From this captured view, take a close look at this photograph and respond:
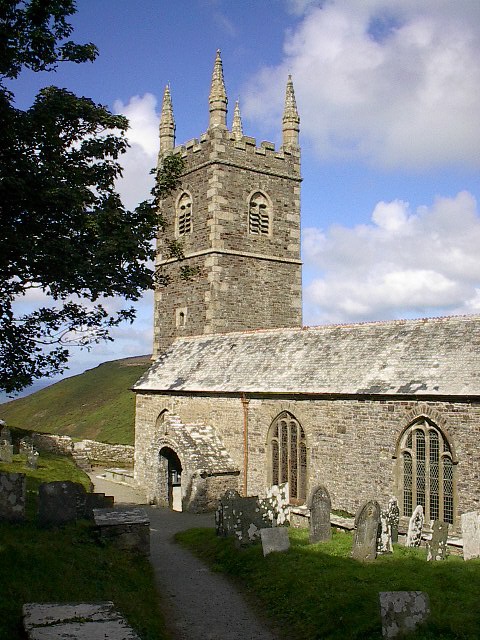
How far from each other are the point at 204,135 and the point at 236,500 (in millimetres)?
21781

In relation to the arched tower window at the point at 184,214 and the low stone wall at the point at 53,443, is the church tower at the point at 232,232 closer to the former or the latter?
the arched tower window at the point at 184,214

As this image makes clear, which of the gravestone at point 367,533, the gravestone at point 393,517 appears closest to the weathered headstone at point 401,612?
the gravestone at point 367,533

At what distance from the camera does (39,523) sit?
1288 centimetres

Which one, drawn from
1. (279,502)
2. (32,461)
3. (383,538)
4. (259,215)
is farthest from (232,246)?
(383,538)

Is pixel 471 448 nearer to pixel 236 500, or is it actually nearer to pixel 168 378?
pixel 236 500

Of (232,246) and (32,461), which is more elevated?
(232,246)

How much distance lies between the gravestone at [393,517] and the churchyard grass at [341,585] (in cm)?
79

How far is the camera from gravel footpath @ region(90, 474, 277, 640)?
422 inches

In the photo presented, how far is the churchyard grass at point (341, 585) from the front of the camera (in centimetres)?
960

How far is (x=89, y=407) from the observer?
6388cm

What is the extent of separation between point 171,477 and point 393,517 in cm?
1198

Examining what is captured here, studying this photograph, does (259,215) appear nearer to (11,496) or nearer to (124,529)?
(124,529)

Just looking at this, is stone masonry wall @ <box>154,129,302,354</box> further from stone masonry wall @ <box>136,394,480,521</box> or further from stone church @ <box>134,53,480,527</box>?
stone masonry wall @ <box>136,394,480,521</box>

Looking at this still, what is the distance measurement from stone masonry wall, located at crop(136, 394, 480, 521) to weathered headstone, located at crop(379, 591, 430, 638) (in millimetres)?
9712
